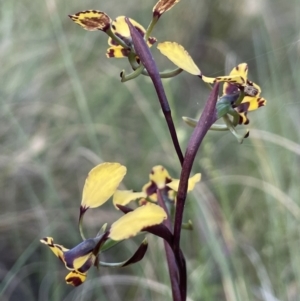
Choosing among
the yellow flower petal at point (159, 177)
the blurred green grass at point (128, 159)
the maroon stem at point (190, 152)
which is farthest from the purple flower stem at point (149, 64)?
the blurred green grass at point (128, 159)

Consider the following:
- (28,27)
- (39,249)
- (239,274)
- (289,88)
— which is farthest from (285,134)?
(28,27)

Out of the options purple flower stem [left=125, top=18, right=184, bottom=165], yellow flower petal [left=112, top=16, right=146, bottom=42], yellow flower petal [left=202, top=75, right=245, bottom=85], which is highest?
yellow flower petal [left=112, top=16, right=146, bottom=42]

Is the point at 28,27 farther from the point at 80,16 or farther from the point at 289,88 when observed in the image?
the point at 80,16

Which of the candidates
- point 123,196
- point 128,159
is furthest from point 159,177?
point 128,159

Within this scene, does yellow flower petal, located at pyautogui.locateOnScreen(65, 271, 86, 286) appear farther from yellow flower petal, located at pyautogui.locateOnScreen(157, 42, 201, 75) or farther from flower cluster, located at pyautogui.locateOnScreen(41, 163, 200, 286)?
yellow flower petal, located at pyautogui.locateOnScreen(157, 42, 201, 75)

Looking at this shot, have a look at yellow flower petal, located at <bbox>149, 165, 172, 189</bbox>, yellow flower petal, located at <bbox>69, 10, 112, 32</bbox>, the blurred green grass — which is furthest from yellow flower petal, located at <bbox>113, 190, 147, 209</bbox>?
the blurred green grass

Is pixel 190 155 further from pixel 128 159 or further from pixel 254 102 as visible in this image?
pixel 128 159

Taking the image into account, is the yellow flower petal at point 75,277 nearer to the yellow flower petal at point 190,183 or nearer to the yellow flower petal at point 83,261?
the yellow flower petal at point 83,261
